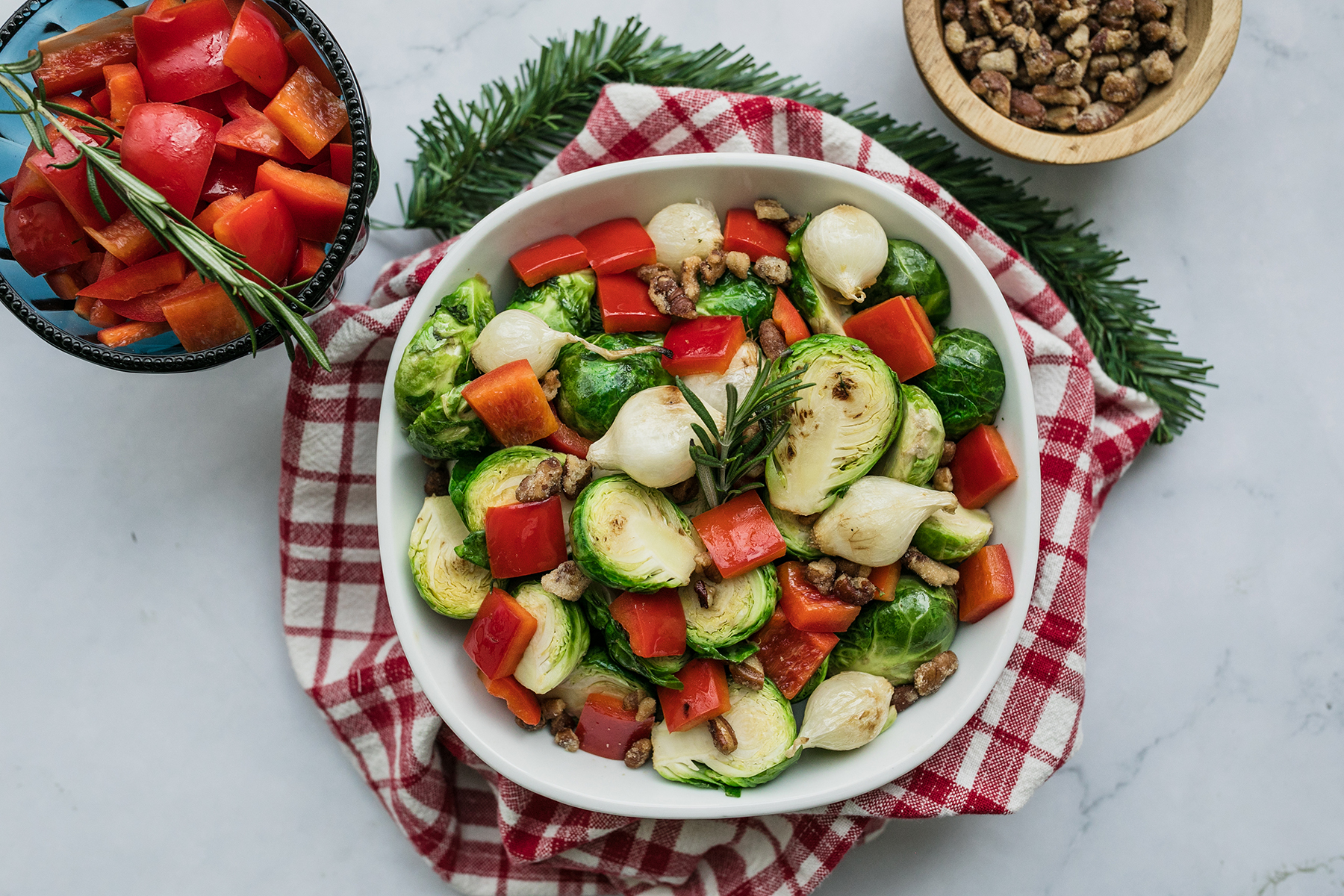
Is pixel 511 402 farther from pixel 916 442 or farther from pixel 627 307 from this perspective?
pixel 916 442

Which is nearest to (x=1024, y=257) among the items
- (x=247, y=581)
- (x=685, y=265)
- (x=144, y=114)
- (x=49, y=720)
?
(x=685, y=265)

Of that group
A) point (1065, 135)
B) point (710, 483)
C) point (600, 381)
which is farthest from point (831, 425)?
point (1065, 135)

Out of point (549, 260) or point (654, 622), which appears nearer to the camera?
point (654, 622)

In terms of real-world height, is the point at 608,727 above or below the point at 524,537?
below

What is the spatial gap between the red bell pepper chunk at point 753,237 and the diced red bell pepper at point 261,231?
99 centimetres

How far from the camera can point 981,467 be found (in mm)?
2080

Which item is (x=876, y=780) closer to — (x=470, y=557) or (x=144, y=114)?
(x=470, y=557)

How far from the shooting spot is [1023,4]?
7.55 ft

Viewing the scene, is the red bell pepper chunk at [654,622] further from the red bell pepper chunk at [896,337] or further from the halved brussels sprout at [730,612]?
the red bell pepper chunk at [896,337]

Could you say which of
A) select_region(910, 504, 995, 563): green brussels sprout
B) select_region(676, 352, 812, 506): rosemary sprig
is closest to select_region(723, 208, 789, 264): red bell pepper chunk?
select_region(676, 352, 812, 506): rosemary sprig

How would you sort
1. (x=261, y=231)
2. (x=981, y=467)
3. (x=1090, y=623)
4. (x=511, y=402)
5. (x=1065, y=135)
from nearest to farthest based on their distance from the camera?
(x=261, y=231)
(x=511, y=402)
(x=981, y=467)
(x=1065, y=135)
(x=1090, y=623)

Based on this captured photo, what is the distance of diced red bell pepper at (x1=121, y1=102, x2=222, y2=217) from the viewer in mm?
1788

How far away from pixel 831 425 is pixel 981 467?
17.4 inches

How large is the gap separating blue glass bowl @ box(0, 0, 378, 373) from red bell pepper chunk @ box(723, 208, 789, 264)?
0.83 m
